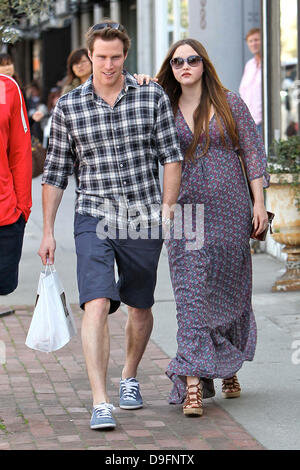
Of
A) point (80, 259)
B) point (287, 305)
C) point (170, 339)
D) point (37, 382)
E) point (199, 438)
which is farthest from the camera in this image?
point (287, 305)

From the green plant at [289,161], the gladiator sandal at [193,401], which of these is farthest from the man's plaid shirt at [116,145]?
the green plant at [289,161]

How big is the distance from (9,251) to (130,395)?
38.4 inches

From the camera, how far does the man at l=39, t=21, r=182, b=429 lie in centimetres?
512

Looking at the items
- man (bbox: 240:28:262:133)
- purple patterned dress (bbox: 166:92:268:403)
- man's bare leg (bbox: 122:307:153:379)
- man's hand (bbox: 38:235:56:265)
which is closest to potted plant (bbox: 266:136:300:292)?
man (bbox: 240:28:262:133)

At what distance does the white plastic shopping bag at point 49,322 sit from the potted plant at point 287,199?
11.6 ft

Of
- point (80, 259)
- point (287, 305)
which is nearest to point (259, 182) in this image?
point (80, 259)

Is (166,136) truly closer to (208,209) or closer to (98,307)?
(208,209)

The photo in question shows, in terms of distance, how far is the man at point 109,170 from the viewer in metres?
5.12

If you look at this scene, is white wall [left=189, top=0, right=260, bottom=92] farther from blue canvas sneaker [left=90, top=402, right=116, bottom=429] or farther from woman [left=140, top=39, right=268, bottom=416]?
blue canvas sneaker [left=90, top=402, right=116, bottom=429]

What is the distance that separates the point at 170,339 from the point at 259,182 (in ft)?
6.57

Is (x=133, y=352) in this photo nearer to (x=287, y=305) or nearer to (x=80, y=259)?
(x=80, y=259)

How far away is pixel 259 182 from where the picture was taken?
5.42m

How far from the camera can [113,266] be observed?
17.0 feet

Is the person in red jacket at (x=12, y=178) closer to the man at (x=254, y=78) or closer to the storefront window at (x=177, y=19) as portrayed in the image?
the man at (x=254, y=78)
